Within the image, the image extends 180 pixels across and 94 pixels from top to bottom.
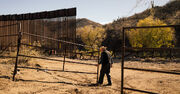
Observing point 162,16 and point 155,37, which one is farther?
point 162,16

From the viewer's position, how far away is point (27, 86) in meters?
3.97

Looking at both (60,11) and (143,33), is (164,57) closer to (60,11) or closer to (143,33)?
(143,33)

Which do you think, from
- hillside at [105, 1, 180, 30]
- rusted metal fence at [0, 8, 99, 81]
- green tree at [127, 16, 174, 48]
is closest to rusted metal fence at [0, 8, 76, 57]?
rusted metal fence at [0, 8, 99, 81]

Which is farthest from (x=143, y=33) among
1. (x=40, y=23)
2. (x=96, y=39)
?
(x=40, y=23)

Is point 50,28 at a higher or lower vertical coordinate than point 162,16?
lower

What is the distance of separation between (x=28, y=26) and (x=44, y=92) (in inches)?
624

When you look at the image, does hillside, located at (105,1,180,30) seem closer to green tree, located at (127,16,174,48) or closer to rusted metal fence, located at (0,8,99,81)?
green tree, located at (127,16,174,48)

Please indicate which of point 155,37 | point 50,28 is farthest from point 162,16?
point 50,28

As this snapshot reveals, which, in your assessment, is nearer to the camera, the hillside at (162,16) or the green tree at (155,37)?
the green tree at (155,37)

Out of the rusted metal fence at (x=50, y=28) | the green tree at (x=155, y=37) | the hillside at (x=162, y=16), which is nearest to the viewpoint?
the rusted metal fence at (x=50, y=28)

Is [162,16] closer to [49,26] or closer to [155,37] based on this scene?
[155,37]

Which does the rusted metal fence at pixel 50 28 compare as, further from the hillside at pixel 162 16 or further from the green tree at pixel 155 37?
the hillside at pixel 162 16

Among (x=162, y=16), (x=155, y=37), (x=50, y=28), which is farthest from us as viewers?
(x=162, y=16)

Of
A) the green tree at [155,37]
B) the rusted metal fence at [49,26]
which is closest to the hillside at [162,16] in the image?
the green tree at [155,37]
